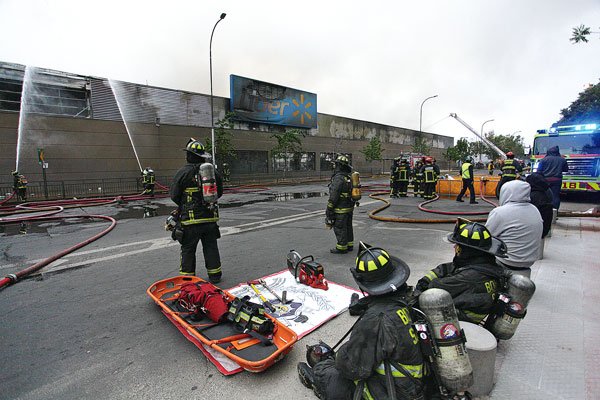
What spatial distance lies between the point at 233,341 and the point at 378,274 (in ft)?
5.45

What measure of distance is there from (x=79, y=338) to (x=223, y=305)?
1.52m

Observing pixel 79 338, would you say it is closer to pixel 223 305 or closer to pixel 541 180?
pixel 223 305

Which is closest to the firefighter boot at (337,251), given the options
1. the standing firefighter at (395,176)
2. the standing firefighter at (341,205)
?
the standing firefighter at (341,205)

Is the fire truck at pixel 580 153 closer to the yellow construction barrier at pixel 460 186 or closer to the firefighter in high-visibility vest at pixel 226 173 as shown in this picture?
the yellow construction barrier at pixel 460 186

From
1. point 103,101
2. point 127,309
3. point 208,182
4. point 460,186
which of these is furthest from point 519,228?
point 103,101

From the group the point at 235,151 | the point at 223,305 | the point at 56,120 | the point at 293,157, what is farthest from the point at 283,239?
the point at 293,157

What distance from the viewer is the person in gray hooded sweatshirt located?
320 centimetres

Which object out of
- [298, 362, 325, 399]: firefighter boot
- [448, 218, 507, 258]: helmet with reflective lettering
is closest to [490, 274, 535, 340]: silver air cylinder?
[448, 218, 507, 258]: helmet with reflective lettering

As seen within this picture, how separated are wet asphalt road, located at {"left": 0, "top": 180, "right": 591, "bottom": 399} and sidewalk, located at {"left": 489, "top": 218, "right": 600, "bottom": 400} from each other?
144cm

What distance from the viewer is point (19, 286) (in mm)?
4539

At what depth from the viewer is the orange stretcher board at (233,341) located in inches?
98.8

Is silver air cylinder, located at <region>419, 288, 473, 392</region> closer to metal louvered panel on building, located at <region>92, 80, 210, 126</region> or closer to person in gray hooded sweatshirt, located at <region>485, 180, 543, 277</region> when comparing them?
person in gray hooded sweatshirt, located at <region>485, 180, 543, 277</region>

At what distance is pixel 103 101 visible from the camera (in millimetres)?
20172

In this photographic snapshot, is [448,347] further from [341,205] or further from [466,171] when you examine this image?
[466,171]
